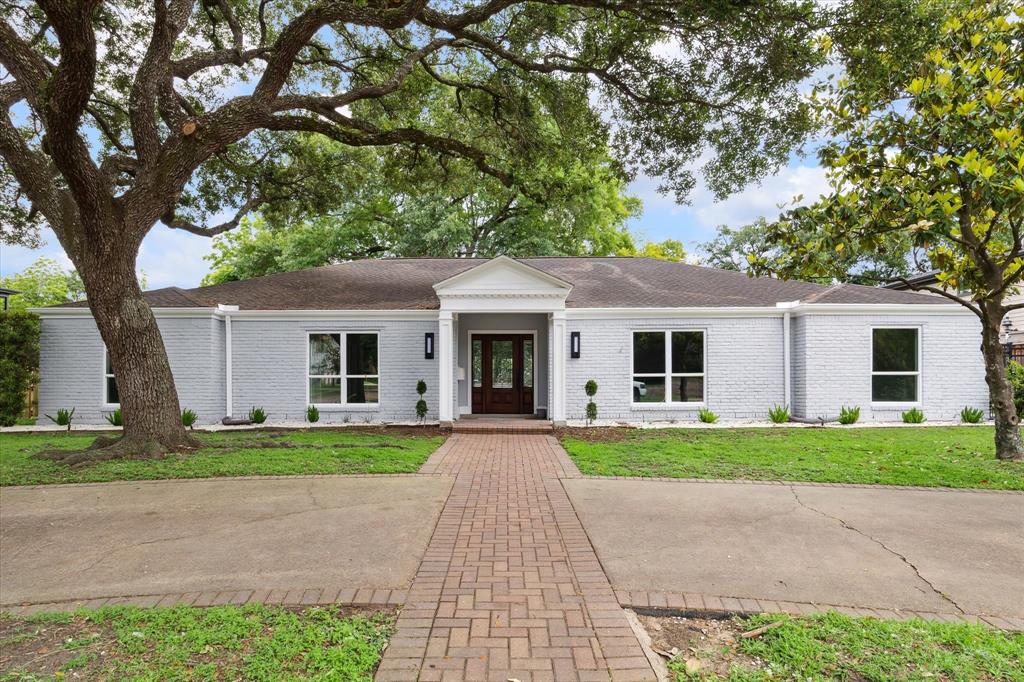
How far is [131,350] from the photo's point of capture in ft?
29.2

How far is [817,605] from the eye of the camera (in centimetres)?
355

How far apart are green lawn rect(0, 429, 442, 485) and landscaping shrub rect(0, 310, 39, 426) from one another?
62.8 inches

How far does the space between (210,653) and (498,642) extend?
1.69 metres

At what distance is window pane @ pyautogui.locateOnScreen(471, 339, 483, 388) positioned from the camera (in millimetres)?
14383

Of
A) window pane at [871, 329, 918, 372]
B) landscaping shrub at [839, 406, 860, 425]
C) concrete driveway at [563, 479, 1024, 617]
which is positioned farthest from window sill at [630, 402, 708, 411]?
concrete driveway at [563, 479, 1024, 617]

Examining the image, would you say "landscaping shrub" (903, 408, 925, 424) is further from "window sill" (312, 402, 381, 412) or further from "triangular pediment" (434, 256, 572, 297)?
"window sill" (312, 402, 381, 412)

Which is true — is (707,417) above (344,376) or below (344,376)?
below

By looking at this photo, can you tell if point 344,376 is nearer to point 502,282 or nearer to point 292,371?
point 292,371

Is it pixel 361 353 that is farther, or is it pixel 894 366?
pixel 361 353

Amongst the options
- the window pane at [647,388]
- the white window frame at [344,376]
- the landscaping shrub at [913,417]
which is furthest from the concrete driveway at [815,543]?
the white window frame at [344,376]

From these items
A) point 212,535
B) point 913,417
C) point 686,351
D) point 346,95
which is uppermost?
point 346,95

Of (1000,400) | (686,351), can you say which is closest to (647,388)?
(686,351)

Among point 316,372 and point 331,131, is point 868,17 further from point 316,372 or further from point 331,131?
point 316,372

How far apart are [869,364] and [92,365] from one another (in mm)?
19607
